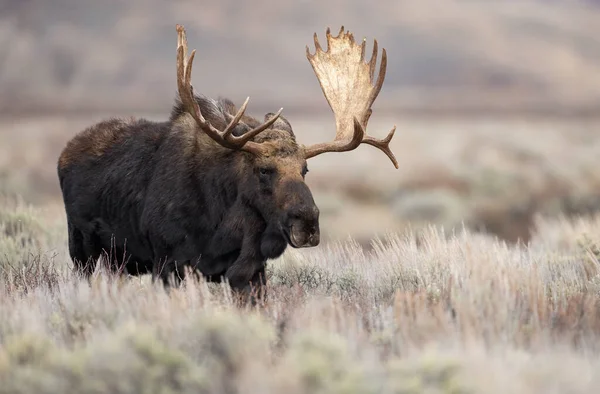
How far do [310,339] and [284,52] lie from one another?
123 metres

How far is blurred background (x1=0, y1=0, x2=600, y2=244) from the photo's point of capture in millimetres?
50312

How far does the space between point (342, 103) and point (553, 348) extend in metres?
3.22

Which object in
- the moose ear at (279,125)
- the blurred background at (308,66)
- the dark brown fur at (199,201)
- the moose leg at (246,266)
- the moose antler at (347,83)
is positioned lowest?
the moose leg at (246,266)

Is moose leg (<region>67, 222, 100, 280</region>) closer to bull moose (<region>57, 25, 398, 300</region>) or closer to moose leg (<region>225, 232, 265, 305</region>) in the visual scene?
bull moose (<region>57, 25, 398, 300</region>)

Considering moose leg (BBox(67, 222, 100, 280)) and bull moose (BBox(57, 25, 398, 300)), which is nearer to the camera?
bull moose (BBox(57, 25, 398, 300))

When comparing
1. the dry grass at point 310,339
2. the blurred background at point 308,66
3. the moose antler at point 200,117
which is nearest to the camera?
the dry grass at point 310,339

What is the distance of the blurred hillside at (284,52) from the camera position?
10825cm

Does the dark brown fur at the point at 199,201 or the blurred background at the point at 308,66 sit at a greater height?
the blurred background at the point at 308,66

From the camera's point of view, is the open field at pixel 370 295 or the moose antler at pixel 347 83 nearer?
the open field at pixel 370 295

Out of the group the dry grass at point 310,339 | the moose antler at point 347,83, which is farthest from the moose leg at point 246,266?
the moose antler at point 347,83

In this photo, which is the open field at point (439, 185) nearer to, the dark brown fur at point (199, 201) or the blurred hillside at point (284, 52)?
the dark brown fur at point (199, 201)

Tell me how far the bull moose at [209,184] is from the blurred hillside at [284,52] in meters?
85.1

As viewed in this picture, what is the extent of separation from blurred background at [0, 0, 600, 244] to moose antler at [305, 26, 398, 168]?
830 inches

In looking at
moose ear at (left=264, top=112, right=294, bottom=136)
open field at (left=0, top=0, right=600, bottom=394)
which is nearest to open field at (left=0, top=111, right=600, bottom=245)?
open field at (left=0, top=0, right=600, bottom=394)
